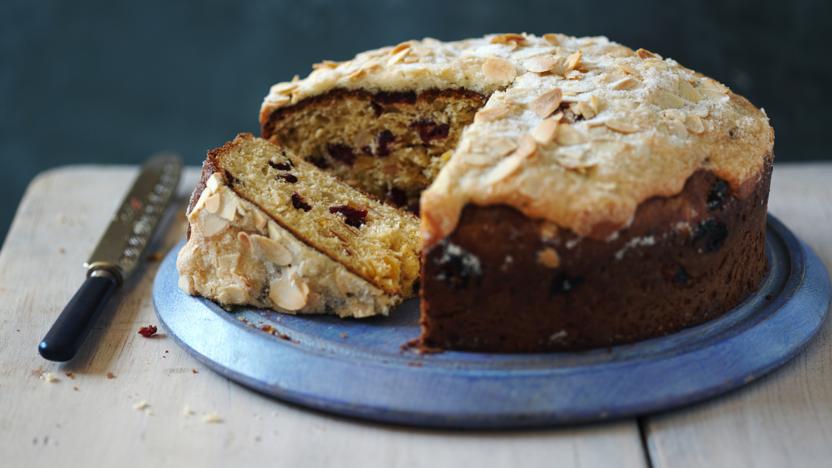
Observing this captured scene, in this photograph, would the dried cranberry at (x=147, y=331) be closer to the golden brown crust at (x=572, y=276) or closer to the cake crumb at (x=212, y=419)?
the cake crumb at (x=212, y=419)

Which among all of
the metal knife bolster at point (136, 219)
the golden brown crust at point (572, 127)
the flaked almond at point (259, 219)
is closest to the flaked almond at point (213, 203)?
the flaked almond at point (259, 219)

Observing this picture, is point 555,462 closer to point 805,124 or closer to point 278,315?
point 278,315

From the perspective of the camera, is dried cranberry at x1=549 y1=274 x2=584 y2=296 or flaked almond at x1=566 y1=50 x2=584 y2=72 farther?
flaked almond at x1=566 y1=50 x2=584 y2=72

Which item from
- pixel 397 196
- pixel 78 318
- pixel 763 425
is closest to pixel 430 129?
pixel 397 196

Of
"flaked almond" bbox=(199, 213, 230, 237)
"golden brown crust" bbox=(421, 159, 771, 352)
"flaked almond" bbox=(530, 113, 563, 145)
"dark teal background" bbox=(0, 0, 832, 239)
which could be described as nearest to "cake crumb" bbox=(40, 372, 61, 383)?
"flaked almond" bbox=(199, 213, 230, 237)

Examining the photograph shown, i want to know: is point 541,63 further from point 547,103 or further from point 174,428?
point 174,428

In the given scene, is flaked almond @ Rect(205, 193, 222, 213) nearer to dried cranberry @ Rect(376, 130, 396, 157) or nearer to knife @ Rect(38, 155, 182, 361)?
knife @ Rect(38, 155, 182, 361)
